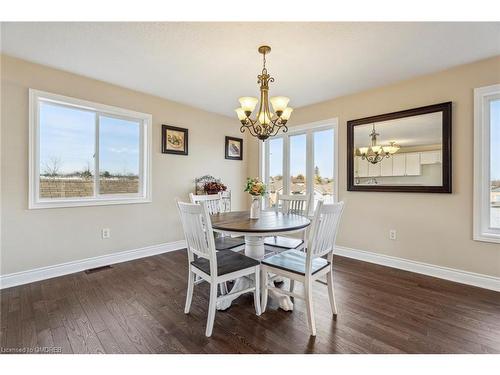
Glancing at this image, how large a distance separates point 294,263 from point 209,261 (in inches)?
27.1

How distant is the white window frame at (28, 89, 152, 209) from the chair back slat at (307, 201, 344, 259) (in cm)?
273

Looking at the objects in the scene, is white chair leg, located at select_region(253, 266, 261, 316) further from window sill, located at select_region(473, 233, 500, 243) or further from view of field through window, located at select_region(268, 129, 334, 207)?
window sill, located at select_region(473, 233, 500, 243)

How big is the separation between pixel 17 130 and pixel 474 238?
5120 mm

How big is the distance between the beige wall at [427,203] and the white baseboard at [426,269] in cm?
6

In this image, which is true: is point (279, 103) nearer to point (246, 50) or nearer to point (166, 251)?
point (246, 50)

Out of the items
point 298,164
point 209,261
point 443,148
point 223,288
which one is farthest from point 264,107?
point 443,148

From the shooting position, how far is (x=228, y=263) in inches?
75.6

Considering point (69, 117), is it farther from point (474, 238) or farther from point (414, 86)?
point (474, 238)

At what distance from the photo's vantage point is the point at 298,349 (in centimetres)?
156

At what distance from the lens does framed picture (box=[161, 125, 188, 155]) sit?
12.1 feet

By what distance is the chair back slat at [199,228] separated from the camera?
1.69 m

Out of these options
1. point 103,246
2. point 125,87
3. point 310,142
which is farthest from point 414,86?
point 103,246

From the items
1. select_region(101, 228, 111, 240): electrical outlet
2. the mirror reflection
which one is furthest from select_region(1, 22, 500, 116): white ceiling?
select_region(101, 228, 111, 240): electrical outlet

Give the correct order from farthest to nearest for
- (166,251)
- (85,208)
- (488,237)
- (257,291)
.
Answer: (166,251), (85,208), (488,237), (257,291)
